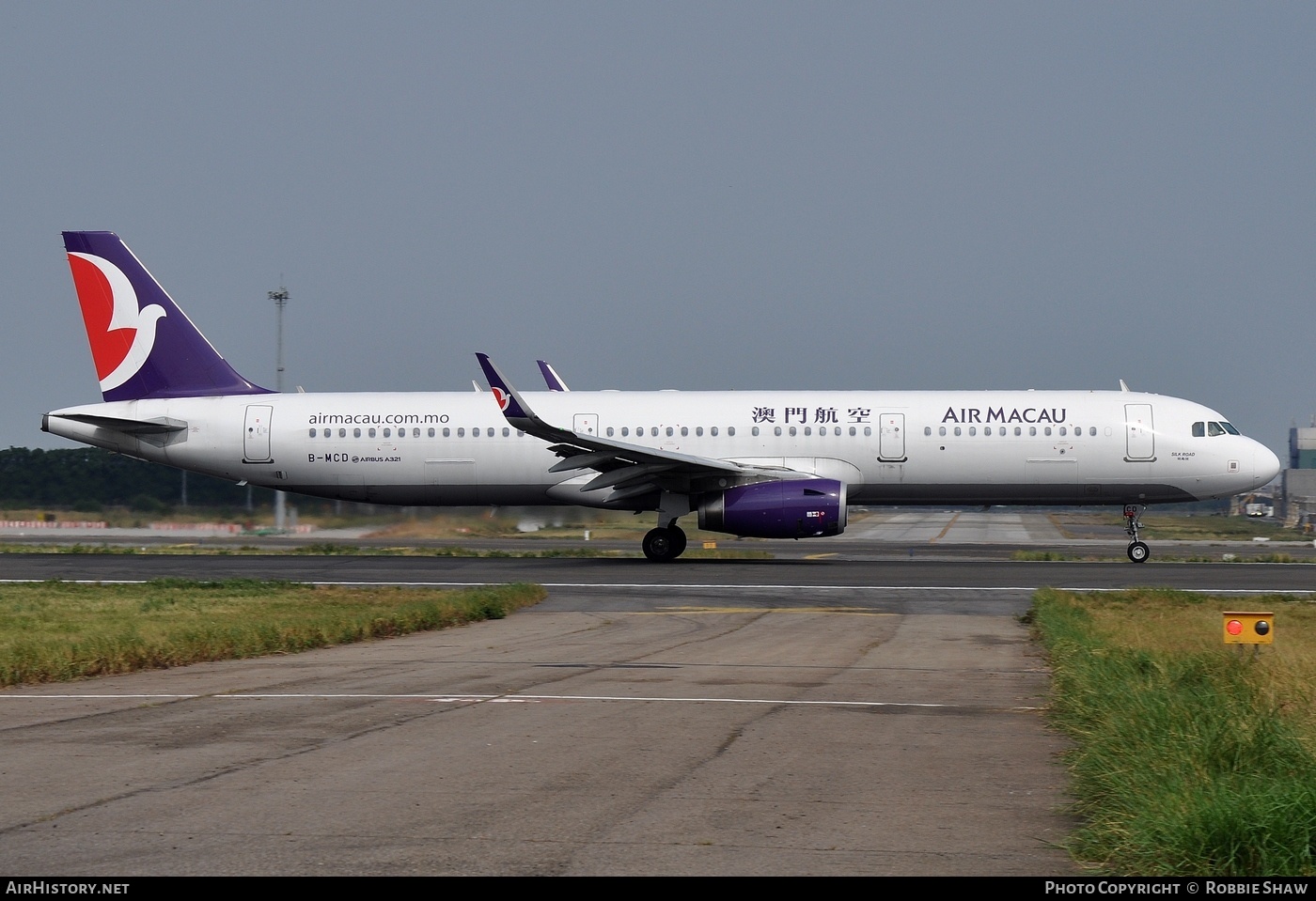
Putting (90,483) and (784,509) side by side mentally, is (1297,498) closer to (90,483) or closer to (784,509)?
(784,509)

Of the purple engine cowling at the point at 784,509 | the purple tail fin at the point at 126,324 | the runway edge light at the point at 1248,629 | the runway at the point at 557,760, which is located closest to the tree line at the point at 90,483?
the purple tail fin at the point at 126,324

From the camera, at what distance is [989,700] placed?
10617mm

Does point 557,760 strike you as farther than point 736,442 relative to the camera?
No

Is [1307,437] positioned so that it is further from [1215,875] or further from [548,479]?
[1215,875]

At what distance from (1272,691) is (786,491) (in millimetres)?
17563

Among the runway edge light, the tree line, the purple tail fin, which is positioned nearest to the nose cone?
the runway edge light

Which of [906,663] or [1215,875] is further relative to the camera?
[906,663]

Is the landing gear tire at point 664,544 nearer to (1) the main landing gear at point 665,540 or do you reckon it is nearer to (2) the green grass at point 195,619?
(1) the main landing gear at point 665,540

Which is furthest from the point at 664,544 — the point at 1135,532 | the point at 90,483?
the point at 90,483

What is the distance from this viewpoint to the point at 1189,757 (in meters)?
6.43

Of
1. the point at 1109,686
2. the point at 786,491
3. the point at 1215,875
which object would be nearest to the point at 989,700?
the point at 1109,686

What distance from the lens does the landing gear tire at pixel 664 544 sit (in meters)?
29.4

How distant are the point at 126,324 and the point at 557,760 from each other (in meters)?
26.8

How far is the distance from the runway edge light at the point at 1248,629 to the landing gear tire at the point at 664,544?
1934cm
